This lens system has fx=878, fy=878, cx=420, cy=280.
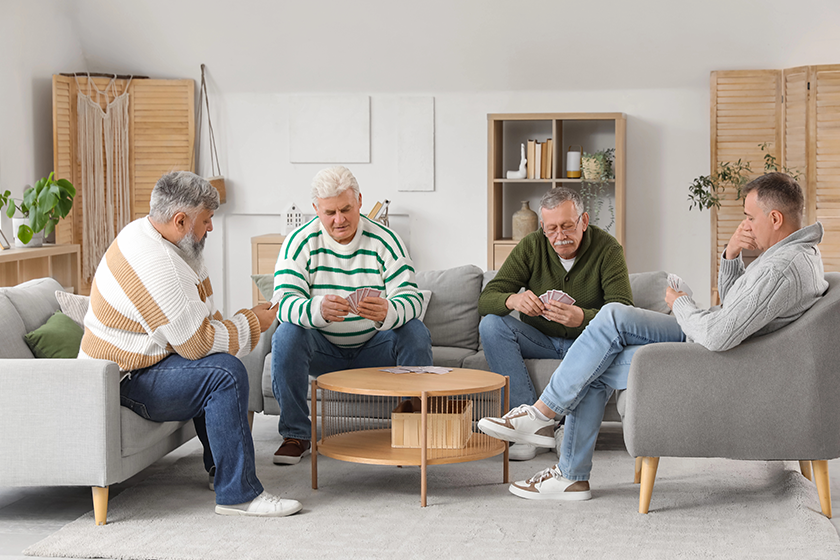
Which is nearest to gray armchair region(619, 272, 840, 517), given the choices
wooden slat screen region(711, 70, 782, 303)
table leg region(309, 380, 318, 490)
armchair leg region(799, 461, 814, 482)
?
armchair leg region(799, 461, 814, 482)

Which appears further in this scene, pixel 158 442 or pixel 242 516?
pixel 158 442

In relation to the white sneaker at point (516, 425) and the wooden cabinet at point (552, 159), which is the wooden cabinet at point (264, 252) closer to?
the wooden cabinet at point (552, 159)

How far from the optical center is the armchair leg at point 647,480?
108 inches

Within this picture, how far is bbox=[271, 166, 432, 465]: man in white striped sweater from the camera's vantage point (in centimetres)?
331

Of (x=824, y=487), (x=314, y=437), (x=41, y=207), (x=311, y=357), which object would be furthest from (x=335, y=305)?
(x=41, y=207)

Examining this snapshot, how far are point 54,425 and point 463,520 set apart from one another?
4.13ft

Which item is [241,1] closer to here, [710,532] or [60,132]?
[60,132]

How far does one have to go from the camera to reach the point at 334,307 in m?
3.26

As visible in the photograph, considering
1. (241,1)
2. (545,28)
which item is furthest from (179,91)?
(545,28)

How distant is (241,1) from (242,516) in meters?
4.33

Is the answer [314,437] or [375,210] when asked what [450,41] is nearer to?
[375,210]

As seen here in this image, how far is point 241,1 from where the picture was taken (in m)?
6.07

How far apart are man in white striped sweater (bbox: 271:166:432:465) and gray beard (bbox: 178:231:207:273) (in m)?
0.57

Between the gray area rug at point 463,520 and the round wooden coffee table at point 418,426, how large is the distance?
157 mm
